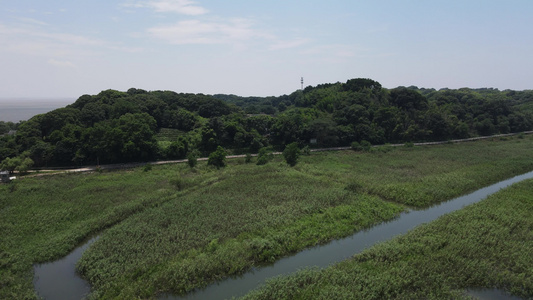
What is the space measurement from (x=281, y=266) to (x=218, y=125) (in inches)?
1212

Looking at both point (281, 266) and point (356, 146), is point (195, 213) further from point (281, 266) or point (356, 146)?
point (356, 146)

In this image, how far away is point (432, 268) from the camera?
14617 millimetres

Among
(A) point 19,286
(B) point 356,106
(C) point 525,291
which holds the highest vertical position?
(B) point 356,106

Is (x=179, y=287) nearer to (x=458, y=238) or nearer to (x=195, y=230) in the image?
(x=195, y=230)

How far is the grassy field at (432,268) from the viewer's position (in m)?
13.2

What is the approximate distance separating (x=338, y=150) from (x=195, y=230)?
31894mm

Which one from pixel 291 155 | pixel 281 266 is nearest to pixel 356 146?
pixel 291 155

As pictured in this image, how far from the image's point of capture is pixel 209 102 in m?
60.9

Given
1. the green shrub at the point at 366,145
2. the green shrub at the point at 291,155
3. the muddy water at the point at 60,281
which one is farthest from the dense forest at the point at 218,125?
the muddy water at the point at 60,281

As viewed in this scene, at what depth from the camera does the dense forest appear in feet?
115

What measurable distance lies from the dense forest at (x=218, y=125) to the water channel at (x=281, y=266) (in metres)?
22.0

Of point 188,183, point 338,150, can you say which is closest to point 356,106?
point 338,150

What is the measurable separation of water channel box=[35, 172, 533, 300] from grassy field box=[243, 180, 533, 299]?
37.9 inches

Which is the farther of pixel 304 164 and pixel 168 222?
pixel 304 164
